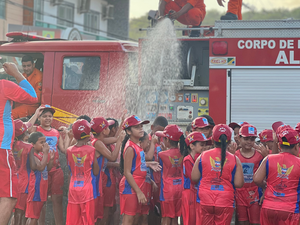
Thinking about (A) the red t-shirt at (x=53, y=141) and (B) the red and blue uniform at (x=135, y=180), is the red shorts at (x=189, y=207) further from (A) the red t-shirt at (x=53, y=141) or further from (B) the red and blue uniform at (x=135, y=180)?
(A) the red t-shirt at (x=53, y=141)

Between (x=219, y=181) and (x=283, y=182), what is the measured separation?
1.95 ft

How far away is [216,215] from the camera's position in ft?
13.5

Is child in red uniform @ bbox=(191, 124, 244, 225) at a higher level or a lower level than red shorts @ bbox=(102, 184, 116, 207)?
higher

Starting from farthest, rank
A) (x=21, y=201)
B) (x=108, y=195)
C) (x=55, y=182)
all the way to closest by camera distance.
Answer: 1. (x=55, y=182)
2. (x=108, y=195)
3. (x=21, y=201)

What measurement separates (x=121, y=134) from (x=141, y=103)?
1.67 m

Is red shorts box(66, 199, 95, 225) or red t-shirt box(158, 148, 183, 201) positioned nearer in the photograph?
red shorts box(66, 199, 95, 225)

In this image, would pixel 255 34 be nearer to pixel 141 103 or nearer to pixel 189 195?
pixel 141 103

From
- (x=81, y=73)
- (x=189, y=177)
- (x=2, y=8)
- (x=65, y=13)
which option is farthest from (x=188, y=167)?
(x=65, y=13)

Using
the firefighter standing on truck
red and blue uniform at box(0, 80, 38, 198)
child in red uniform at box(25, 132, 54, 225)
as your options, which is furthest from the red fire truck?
red and blue uniform at box(0, 80, 38, 198)

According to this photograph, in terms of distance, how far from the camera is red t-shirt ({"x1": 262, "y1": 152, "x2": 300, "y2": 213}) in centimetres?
391

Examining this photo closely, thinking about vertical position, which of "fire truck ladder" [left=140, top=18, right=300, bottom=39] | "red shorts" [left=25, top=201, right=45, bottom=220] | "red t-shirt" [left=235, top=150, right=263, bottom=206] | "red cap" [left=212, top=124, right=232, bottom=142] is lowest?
"red shorts" [left=25, top=201, right=45, bottom=220]

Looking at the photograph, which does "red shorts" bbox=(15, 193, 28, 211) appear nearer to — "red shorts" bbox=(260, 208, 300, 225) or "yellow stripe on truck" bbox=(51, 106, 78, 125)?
"yellow stripe on truck" bbox=(51, 106, 78, 125)

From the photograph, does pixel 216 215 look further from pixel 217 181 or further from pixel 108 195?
pixel 108 195

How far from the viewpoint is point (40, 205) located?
5141 mm
